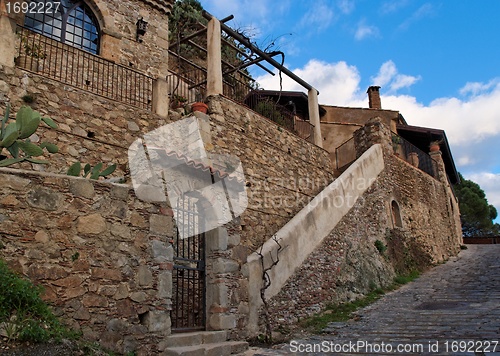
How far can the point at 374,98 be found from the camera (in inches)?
766

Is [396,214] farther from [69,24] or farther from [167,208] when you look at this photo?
[69,24]

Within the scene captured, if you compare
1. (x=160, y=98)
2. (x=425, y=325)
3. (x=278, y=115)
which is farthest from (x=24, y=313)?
A: (x=278, y=115)

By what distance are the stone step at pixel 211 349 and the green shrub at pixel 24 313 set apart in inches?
47.5

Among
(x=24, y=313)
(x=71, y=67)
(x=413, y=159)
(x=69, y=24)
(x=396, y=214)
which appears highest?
(x=69, y=24)

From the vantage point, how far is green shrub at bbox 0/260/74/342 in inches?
139

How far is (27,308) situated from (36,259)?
0.52m

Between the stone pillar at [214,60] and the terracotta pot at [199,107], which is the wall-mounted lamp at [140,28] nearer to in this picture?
the stone pillar at [214,60]

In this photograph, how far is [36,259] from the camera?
4098 mm

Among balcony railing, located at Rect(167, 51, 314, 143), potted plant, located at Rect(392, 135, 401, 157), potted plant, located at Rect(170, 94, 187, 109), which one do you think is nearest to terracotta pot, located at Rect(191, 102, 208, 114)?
potted plant, located at Rect(170, 94, 187, 109)

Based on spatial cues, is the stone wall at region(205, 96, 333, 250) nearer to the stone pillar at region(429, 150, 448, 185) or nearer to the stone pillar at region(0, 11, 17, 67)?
the stone pillar at region(0, 11, 17, 67)

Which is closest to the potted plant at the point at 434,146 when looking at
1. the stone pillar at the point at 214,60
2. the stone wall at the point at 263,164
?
the stone wall at the point at 263,164

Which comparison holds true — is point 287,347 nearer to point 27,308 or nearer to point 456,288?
point 27,308

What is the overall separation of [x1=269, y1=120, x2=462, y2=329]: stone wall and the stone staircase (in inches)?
60.2

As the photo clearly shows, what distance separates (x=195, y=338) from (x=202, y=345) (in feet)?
0.39
